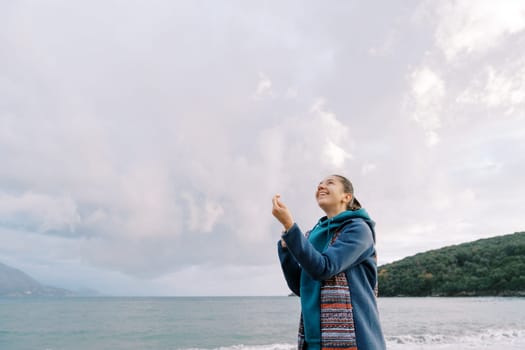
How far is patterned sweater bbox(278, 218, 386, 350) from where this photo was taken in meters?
1.71

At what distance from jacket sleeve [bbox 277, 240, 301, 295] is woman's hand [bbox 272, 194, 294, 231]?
39cm

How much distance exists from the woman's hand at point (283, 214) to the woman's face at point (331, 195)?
0.47 m

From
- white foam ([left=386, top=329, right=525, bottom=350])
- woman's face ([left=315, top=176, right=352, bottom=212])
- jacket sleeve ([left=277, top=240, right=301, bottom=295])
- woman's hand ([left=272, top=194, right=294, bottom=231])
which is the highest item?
woman's face ([left=315, top=176, right=352, bottom=212])

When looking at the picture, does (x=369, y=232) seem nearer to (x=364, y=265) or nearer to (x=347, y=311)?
(x=364, y=265)

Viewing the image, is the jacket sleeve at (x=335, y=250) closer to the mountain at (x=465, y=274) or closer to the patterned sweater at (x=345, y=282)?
the patterned sweater at (x=345, y=282)

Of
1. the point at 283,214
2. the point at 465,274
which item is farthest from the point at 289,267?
the point at 465,274

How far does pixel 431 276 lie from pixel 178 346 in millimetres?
68770

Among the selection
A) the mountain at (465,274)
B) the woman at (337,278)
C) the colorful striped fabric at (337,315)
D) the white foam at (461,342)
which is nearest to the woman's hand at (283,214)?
the woman at (337,278)

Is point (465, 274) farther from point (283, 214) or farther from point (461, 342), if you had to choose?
point (283, 214)

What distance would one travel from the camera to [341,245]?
1813mm

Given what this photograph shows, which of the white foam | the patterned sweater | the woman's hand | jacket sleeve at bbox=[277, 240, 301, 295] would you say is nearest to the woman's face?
the patterned sweater

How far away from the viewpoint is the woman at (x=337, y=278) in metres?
1.72

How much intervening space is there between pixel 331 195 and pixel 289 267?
44 centimetres

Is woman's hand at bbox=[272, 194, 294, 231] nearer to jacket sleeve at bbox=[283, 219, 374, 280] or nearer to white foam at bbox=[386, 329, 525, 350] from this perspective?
jacket sleeve at bbox=[283, 219, 374, 280]
